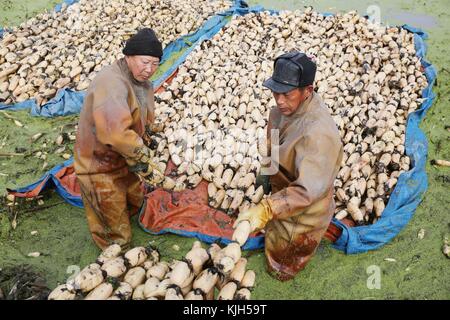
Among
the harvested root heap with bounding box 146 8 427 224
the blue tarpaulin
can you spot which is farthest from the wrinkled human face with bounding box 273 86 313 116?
the blue tarpaulin

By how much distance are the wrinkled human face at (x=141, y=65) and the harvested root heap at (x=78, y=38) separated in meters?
3.09

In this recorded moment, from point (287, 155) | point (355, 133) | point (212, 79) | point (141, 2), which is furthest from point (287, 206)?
point (141, 2)

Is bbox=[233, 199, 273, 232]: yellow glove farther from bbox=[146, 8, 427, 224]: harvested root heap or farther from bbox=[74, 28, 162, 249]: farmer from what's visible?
bbox=[74, 28, 162, 249]: farmer

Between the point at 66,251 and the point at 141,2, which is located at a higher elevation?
the point at 141,2

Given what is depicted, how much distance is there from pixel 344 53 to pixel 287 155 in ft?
13.6

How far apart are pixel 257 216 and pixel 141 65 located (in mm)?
1591

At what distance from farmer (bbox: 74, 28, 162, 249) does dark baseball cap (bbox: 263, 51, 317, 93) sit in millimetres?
1096

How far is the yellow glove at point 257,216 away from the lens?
255 centimetres

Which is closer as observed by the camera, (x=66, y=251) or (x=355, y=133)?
(x=66, y=251)

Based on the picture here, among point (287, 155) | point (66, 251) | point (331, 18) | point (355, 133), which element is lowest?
point (66, 251)

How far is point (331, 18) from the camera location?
732cm

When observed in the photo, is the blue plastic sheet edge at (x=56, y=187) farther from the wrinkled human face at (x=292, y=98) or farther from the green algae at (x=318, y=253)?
the wrinkled human face at (x=292, y=98)

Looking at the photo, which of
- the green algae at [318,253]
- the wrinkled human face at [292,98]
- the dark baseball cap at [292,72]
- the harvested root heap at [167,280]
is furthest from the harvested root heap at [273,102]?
the harvested root heap at [167,280]
